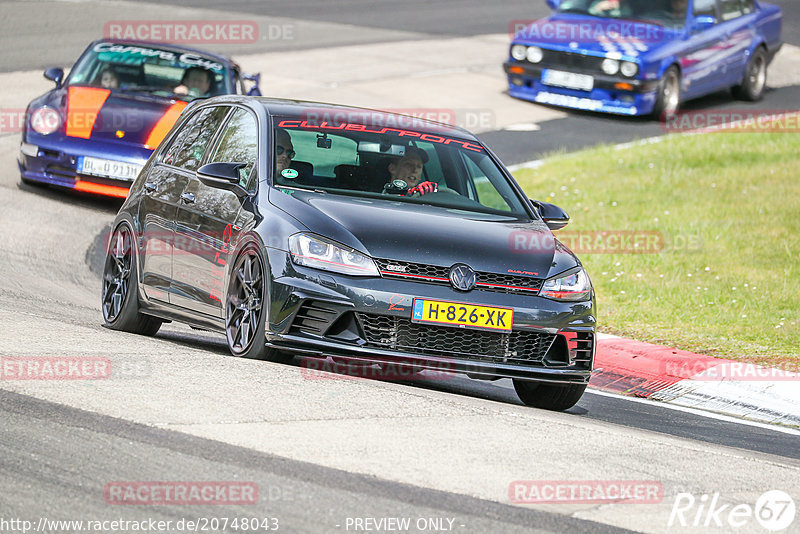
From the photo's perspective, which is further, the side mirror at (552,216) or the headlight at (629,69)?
the headlight at (629,69)

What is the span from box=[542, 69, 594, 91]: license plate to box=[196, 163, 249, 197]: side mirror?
13.0 m

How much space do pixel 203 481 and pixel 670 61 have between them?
54.1 feet

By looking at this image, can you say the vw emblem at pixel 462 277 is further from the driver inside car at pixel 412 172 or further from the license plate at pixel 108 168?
the license plate at pixel 108 168

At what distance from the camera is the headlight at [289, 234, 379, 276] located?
7375mm

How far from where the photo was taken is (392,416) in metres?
6.48

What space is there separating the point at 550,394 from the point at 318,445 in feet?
9.10

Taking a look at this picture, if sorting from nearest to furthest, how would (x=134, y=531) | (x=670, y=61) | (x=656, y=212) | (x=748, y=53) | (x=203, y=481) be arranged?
(x=134, y=531) → (x=203, y=481) → (x=656, y=212) → (x=670, y=61) → (x=748, y=53)

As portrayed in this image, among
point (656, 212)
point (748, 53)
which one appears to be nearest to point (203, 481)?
point (656, 212)

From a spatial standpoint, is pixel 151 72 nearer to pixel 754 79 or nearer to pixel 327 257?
pixel 327 257

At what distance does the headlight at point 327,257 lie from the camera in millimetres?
7375

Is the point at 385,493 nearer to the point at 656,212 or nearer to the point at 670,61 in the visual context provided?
the point at 656,212

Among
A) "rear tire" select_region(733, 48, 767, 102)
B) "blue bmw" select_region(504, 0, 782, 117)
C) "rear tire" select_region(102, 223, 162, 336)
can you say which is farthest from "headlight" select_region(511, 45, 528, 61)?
"rear tire" select_region(102, 223, 162, 336)

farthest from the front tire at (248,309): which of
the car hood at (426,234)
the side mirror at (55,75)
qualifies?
the side mirror at (55,75)

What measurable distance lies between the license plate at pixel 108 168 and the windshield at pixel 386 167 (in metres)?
5.33
